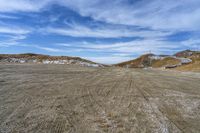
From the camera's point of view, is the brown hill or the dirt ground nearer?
the dirt ground

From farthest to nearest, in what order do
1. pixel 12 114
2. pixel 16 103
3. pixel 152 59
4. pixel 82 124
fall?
pixel 152 59
pixel 16 103
pixel 12 114
pixel 82 124

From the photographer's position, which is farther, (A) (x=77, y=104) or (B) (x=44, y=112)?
(A) (x=77, y=104)

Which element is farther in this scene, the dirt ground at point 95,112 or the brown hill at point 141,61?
the brown hill at point 141,61

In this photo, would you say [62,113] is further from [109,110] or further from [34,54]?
A: [34,54]

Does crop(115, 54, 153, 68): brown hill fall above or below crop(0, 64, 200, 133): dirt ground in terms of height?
above

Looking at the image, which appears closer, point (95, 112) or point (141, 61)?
point (95, 112)

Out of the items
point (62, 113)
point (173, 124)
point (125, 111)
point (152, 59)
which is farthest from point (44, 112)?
point (152, 59)

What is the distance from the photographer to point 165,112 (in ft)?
21.5

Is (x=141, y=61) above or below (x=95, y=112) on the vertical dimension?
above

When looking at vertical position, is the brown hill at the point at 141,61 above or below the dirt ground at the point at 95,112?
above

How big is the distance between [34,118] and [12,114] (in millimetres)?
733

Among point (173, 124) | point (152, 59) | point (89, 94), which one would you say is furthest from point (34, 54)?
point (152, 59)

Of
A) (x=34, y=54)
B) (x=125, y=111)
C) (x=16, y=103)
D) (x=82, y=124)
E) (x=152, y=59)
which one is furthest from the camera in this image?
(x=152, y=59)

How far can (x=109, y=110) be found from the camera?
21.3 ft
